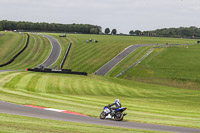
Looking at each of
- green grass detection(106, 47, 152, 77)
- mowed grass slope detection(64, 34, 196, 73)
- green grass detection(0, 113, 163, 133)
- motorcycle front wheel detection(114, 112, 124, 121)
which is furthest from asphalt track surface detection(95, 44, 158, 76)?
green grass detection(0, 113, 163, 133)

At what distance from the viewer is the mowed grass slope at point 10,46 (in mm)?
98456

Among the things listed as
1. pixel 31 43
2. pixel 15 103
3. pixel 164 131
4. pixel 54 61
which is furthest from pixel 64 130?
pixel 31 43

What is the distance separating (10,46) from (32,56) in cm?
1410

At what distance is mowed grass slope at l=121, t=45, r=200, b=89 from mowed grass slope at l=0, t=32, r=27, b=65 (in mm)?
43365

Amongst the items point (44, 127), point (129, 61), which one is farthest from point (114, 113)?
point (129, 61)

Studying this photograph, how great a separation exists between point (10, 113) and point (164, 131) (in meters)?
11.9

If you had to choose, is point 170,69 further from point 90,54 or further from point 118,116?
point 118,116

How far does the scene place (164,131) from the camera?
64.4ft

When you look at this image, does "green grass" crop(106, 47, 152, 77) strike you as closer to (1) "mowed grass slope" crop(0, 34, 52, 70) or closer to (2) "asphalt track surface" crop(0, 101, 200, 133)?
(1) "mowed grass slope" crop(0, 34, 52, 70)

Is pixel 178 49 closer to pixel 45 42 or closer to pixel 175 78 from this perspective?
pixel 175 78

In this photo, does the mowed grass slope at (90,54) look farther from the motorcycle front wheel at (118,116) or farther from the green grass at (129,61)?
the motorcycle front wheel at (118,116)

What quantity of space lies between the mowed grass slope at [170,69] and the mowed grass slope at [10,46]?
142ft

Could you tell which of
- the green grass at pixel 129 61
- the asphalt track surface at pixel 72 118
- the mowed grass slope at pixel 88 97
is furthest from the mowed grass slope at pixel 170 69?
the asphalt track surface at pixel 72 118

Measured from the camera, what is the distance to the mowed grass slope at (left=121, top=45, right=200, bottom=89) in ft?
227
